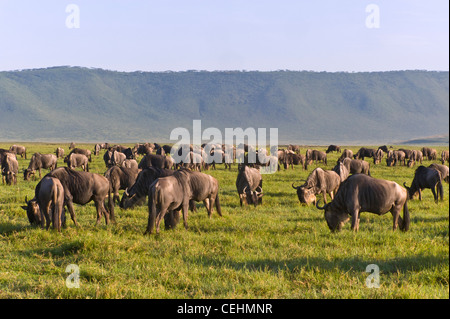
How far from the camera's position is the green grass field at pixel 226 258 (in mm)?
7203

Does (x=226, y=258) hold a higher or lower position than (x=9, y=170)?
lower

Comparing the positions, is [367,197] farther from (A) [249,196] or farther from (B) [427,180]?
(B) [427,180]

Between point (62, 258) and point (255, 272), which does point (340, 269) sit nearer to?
point (255, 272)

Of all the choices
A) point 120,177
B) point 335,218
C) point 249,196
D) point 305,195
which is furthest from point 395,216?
point 120,177

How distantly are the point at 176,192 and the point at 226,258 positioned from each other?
3.21 meters

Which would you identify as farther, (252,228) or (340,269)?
(252,228)

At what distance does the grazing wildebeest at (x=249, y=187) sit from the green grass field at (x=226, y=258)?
294cm

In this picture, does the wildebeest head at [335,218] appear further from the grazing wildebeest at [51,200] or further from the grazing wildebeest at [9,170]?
the grazing wildebeest at [9,170]

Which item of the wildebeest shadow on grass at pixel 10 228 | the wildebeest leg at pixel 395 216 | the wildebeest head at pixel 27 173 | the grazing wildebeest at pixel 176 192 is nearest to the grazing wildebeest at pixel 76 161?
the wildebeest head at pixel 27 173

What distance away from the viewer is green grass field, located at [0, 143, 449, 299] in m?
7.20

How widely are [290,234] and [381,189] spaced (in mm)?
2714

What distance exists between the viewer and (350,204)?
11.6m

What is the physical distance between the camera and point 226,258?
9.31m

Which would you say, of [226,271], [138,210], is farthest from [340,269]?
[138,210]
